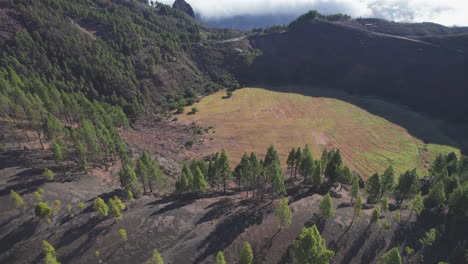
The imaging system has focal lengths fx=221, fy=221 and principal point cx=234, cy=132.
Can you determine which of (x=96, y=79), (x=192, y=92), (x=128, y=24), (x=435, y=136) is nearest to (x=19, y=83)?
(x=96, y=79)

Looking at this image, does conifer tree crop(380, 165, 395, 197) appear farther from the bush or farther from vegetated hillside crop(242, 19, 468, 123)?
vegetated hillside crop(242, 19, 468, 123)

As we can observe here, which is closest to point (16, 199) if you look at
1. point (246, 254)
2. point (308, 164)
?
point (246, 254)

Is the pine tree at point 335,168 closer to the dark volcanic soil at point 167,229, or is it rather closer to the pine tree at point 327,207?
the dark volcanic soil at point 167,229

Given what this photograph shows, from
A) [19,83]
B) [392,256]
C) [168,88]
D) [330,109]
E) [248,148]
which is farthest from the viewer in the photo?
[168,88]

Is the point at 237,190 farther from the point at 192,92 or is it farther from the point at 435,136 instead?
the point at 435,136

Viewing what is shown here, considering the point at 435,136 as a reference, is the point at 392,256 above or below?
above

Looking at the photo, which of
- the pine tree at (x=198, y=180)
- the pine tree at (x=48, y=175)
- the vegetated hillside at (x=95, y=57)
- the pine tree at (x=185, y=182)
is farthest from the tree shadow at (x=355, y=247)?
the vegetated hillside at (x=95, y=57)

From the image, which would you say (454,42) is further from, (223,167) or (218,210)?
(218,210)

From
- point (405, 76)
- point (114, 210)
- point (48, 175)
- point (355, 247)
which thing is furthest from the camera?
point (405, 76)
